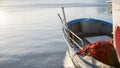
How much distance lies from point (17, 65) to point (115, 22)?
314 inches

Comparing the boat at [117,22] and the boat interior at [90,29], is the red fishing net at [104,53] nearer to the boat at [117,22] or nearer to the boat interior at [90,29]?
the boat at [117,22]

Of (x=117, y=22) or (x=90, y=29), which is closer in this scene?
(x=117, y=22)

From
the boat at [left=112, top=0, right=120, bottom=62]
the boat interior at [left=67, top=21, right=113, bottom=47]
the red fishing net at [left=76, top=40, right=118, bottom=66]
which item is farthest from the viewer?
the boat interior at [left=67, top=21, right=113, bottom=47]

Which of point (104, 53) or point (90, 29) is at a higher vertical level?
point (104, 53)

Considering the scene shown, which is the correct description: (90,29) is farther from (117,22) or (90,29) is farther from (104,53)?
(104,53)

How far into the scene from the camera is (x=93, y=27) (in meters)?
19.1

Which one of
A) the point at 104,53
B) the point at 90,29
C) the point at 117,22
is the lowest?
the point at 90,29

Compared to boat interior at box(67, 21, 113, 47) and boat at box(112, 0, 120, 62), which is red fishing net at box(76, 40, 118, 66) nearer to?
boat at box(112, 0, 120, 62)

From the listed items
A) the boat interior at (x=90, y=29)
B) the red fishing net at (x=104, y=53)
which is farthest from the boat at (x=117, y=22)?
the boat interior at (x=90, y=29)

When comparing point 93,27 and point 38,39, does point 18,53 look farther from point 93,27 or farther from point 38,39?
point 93,27

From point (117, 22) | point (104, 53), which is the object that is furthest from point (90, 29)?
point (104, 53)

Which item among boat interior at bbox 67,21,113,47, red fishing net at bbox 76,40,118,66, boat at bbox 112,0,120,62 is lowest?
boat interior at bbox 67,21,113,47

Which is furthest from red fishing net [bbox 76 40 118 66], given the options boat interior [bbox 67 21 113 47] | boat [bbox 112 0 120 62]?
boat interior [bbox 67 21 113 47]

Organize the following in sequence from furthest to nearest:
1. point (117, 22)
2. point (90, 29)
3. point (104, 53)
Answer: point (90, 29) → point (117, 22) → point (104, 53)
